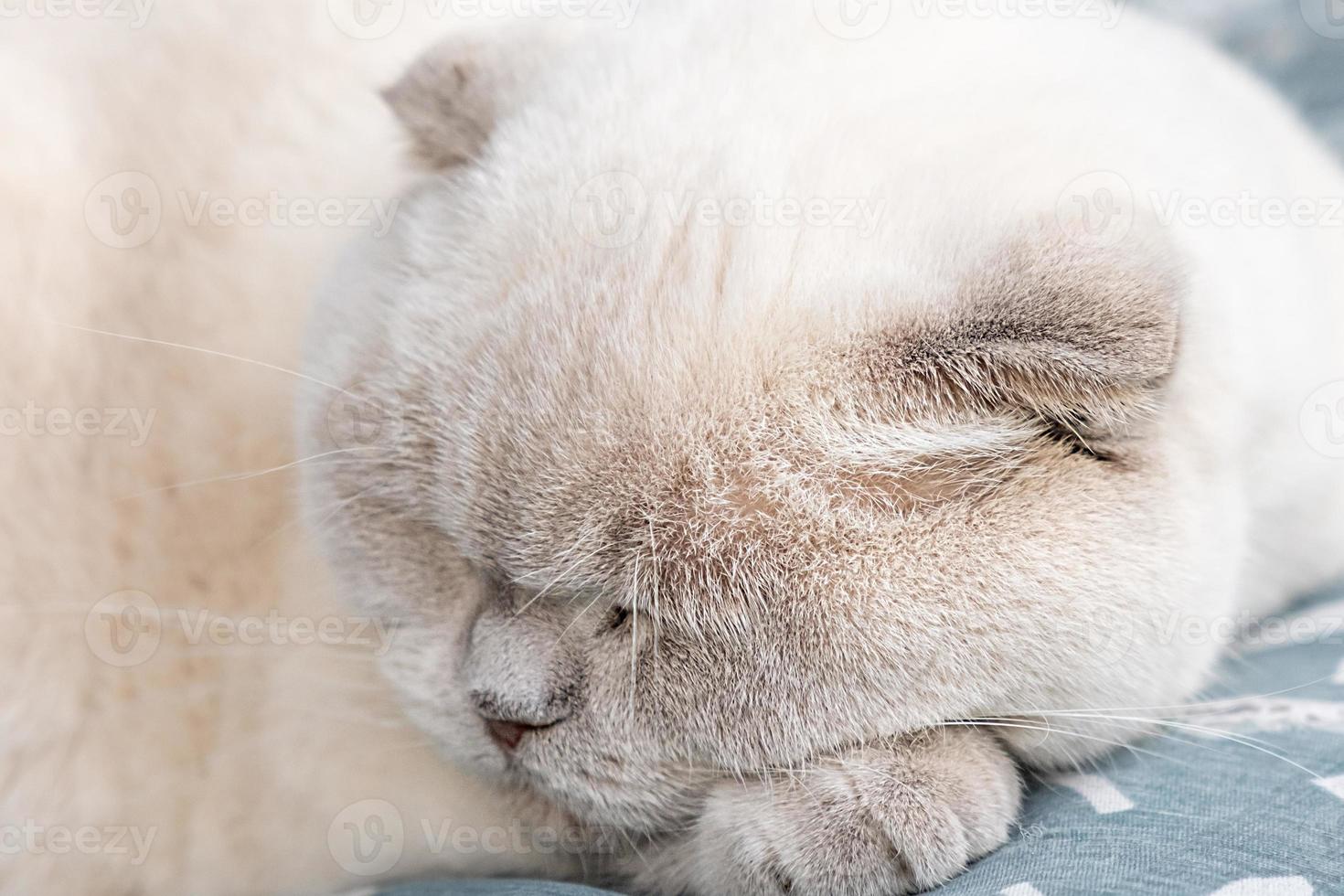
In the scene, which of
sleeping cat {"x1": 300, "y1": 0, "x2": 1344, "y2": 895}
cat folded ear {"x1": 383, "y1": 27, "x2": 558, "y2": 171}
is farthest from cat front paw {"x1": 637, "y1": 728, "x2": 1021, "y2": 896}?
cat folded ear {"x1": 383, "y1": 27, "x2": 558, "y2": 171}

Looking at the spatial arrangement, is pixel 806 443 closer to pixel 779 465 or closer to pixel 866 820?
pixel 779 465

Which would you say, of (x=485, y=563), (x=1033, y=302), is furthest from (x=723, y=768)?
(x=1033, y=302)

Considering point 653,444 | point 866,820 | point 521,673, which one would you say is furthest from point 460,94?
point 866,820

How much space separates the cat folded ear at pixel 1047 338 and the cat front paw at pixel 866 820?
318mm

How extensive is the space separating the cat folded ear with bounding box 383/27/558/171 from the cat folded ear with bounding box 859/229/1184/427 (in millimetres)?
544

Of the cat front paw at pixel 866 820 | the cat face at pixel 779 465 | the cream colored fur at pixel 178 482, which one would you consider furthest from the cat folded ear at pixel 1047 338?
the cream colored fur at pixel 178 482

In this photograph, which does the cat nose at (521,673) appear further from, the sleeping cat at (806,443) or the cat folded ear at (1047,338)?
the cat folded ear at (1047,338)

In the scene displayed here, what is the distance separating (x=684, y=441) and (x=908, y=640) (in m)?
0.25

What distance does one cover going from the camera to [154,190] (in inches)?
49.8

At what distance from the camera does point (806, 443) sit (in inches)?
33.4

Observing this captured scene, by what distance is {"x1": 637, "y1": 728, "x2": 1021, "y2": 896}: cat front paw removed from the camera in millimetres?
868

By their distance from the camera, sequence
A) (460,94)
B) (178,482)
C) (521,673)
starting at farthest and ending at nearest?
(178,482)
(460,94)
(521,673)

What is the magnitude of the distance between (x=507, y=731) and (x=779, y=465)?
382mm

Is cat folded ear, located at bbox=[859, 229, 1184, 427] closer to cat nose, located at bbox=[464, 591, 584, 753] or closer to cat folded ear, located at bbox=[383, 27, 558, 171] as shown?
cat nose, located at bbox=[464, 591, 584, 753]
